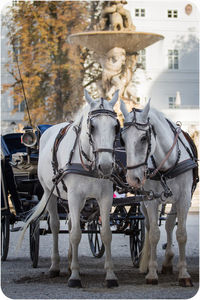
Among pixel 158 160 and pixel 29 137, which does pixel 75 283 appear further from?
pixel 29 137

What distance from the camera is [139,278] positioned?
287 inches

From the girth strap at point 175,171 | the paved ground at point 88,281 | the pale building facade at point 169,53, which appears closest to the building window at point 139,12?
the pale building facade at point 169,53

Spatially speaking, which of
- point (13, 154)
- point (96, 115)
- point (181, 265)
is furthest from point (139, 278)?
point (13, 154)

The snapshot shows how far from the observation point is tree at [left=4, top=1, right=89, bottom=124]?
101ft

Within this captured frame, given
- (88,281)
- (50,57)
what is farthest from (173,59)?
(88,281)

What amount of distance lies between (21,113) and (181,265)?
3353 cm

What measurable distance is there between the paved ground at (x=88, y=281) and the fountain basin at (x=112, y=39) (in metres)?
12.9

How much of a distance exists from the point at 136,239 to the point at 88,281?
1.61 meters

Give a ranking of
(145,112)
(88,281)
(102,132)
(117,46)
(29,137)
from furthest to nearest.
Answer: (117,46) < (29,137) < (88,281) < (145,112) < (102,132)

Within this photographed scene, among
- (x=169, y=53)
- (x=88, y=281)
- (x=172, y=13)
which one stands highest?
(x=172, y=13)

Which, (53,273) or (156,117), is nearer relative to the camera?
(156,117)

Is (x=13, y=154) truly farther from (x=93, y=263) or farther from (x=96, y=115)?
(x=96, y=115)

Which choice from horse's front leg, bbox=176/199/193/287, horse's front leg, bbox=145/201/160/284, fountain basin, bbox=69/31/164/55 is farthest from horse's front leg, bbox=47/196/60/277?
fountain basin, bbox=69/31/164/55

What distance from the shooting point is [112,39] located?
23266mm
